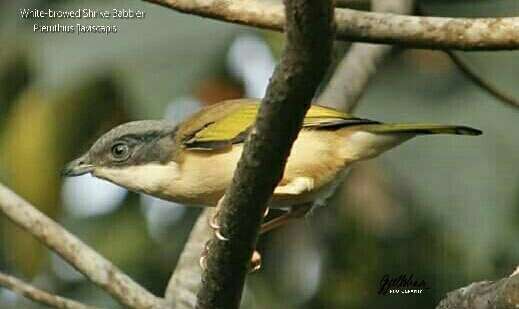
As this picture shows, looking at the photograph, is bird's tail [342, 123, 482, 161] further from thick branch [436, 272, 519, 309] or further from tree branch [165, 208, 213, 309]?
tree branch [165, 208, 213, 309]

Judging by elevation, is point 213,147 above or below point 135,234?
above

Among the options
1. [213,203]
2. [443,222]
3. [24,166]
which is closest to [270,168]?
[213,203]

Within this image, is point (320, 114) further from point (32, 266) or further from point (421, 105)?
point (32, 266)

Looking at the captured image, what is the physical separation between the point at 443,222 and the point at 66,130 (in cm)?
155

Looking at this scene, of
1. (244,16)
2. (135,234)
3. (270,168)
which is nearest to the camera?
(270,168)

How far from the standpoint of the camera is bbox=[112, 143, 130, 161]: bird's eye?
3.56 m

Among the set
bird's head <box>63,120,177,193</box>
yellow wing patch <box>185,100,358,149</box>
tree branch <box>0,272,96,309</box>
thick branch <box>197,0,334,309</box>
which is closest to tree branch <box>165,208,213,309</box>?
tree branch <box>0,272,96,309</box>

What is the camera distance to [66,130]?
4492 millimetres

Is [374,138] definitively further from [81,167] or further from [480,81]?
[480,81]

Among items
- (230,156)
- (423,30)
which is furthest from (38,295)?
(423,30)

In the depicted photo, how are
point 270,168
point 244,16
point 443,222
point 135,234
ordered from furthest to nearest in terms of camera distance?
1. point 135,234
2. point 443,222
3. point 244,16
4. point 270,168

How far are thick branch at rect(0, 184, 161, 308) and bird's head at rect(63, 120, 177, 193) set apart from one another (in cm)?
31

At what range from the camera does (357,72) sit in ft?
15.5

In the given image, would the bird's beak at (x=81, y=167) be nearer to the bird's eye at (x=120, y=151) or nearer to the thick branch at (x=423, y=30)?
the bird's eye at (x=120, y=151)
